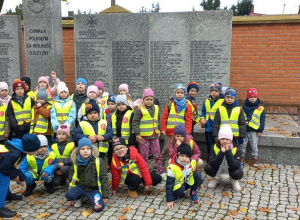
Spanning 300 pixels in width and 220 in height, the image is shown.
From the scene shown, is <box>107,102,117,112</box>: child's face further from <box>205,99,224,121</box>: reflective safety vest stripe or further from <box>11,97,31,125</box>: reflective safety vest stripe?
<box>205,99,224,121</box>: reflective safety vest stripe

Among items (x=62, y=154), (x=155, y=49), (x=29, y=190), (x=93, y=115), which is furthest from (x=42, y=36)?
(x=29, y=190)

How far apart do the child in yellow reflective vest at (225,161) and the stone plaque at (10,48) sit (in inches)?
242

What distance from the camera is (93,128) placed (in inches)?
219

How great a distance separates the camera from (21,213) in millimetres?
4699

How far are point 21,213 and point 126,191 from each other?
1.62 meters

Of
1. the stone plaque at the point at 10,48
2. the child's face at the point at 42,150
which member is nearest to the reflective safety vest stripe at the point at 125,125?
the child's face at the point at 42,150

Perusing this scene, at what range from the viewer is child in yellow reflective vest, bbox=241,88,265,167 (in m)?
6.30

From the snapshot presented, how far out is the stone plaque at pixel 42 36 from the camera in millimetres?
8266

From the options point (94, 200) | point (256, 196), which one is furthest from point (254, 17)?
point (94, 200)

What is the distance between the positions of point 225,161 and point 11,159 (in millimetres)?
3247

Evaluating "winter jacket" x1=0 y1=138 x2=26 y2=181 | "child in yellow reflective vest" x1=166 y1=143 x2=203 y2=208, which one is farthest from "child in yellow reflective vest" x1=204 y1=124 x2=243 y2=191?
"winter jacket" x1=0 y1=138 x2=26 y2=181

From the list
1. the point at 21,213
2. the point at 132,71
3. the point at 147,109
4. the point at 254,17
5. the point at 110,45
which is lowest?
the point at 21,213

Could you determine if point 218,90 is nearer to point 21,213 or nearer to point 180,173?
point 180,173

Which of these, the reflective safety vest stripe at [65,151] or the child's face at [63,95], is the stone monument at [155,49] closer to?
the child's face at [63,95]
